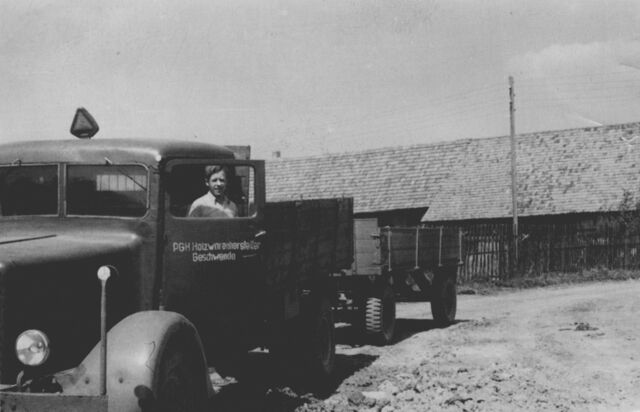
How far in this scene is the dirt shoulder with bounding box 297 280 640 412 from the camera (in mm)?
7752

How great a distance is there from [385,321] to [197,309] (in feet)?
20.8

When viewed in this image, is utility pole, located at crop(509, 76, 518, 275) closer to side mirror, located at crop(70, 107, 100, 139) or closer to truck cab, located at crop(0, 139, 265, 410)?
truck cab, located at crop(0, 139, 265, 410)

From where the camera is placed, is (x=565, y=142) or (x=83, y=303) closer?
(x=83, y=303)

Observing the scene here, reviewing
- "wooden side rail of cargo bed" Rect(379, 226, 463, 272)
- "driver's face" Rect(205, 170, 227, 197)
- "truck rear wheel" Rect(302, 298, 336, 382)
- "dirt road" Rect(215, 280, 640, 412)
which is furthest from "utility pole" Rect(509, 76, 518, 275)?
"driver's face" Rect(205, 170, 227, 197)

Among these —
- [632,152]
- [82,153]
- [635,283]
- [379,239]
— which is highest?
[632,152]

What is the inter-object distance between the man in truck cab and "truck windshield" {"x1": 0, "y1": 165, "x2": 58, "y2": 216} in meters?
1.02

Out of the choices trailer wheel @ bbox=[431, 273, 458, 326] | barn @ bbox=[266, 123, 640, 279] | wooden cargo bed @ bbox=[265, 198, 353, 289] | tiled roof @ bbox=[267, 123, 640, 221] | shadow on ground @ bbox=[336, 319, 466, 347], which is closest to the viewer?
wooden cargo bed @ bbox=[265, 198, 353, 289]

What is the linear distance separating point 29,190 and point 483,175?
27.9m

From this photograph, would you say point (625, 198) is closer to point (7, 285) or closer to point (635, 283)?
point (635, 283)

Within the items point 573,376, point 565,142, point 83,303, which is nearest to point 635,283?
point 565,142

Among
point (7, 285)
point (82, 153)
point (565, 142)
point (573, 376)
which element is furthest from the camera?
point (565, 142)

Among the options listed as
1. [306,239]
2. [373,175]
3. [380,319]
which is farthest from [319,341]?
[373,175]

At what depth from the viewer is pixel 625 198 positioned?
28.7m

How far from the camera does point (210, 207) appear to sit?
643cm
